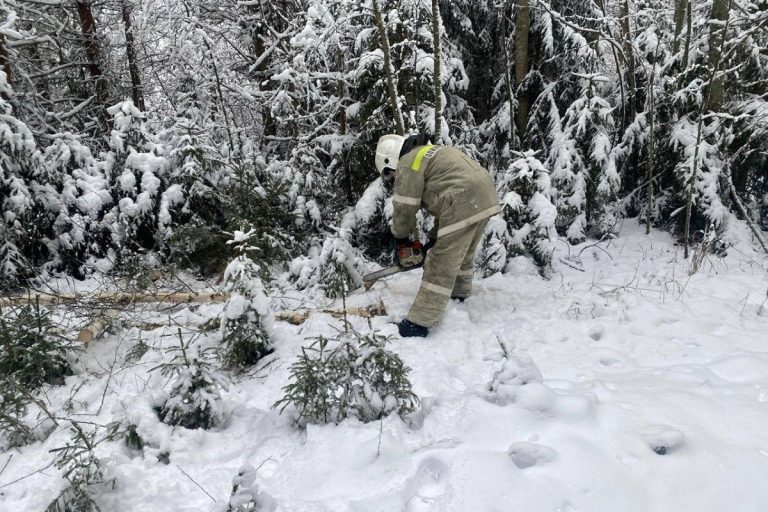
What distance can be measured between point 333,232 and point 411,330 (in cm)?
275

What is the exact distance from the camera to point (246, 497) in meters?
2.00

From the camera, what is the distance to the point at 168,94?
895cm

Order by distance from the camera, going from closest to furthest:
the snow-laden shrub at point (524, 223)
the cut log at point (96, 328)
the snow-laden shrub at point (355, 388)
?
the snow-laden shrub at point (355, 388) < the cut log at point (96, 328) < the snow-laden shrub at point (524, 223)

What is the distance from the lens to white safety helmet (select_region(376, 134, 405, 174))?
13.8 ft

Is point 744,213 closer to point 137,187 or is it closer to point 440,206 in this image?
point 440,206

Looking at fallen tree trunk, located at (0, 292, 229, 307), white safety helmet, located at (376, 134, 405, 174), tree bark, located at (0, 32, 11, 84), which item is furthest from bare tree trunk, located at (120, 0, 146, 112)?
white safety helmet, located at (376, 134, 405, 174)

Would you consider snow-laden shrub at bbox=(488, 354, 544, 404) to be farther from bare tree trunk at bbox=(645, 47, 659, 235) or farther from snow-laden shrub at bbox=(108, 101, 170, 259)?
snow-laden shrub at bbox=(108, 101, 170, 259)

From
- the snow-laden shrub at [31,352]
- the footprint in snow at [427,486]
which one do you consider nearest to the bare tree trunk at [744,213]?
the footprint in snow at [427,486]

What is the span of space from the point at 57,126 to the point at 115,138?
2670 mm

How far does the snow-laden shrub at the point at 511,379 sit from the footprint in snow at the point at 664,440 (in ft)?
2.24

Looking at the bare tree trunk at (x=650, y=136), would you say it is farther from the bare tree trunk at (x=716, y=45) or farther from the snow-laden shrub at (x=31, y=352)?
the snow-laden shrub at (x=31, y=352)

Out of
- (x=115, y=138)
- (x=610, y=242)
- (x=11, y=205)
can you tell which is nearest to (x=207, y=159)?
(x=115, y=138)

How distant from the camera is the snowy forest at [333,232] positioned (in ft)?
8.47

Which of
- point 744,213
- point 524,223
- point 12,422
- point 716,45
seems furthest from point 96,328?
point 716,45
